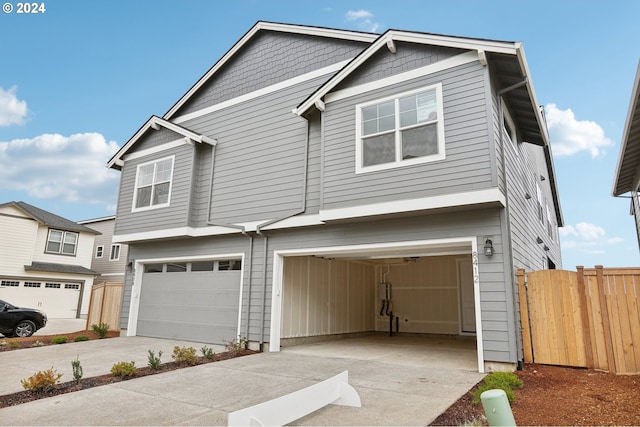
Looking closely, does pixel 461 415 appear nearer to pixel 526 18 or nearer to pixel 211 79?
pixel 211 79

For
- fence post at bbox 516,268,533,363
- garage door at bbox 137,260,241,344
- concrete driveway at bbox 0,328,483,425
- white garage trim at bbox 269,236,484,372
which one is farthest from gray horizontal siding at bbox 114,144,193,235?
fence post at bbox 516,268,533,363

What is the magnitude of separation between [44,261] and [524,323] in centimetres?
2509

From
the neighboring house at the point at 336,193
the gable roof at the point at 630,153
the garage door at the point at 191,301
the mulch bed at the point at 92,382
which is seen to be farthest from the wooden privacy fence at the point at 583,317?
the garage door at the point at 191,301

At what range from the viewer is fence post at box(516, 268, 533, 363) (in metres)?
6.77

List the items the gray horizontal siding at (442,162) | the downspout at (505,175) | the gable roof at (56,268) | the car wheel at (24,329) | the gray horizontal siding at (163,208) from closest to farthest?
the downspout at (505,175)
the gray horizontal siding at (442,162)
the gray horizontal siding at (163,208)
the car wheel at (24,329)
the gable roof at (56,268)

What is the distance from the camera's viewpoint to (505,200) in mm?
6883

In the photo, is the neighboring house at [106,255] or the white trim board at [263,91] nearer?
the white trim board at [263,91]

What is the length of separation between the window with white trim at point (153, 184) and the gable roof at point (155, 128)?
2.80 ft

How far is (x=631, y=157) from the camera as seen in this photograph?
11.3 meters

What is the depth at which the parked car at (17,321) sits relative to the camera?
489 inches

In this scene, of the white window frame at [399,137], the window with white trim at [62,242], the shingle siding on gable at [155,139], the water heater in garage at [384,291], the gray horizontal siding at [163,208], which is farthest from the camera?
the window with white trim at [62,242]

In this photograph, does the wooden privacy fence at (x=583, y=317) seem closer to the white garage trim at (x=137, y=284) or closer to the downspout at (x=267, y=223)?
the downspout at (x=267, y=223)

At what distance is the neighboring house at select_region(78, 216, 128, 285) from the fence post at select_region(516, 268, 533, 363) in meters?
24.8

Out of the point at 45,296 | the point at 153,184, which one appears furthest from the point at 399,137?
the point at 45,296
